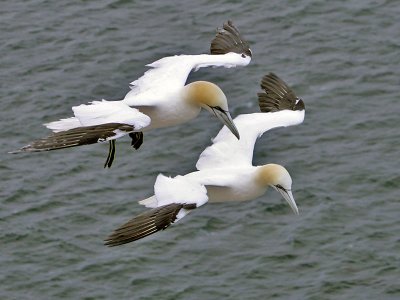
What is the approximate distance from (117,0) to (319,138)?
6.21m

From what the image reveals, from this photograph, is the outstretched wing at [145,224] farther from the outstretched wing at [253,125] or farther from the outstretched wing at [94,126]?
the outstretched wing at [253,125]

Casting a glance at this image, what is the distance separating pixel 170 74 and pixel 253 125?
1.19 meters

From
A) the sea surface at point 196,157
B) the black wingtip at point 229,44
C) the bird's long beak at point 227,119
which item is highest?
the black wingtip at point 229,44

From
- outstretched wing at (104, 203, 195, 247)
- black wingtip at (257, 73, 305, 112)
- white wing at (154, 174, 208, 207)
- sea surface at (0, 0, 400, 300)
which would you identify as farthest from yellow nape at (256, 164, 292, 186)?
sea surface at (0, 0, 400, 300)

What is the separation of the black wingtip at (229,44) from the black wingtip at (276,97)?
1.90 ft

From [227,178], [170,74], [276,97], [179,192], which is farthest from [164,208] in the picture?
[276,97]

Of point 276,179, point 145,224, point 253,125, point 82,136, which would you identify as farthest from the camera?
point 253,125

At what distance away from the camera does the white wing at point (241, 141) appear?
1816cm

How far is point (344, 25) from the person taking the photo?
30.0 meters

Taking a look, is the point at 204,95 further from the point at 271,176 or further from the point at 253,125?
the point at 253,125

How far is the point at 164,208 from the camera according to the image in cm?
1594

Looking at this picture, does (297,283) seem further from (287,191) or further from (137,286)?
(287,191)

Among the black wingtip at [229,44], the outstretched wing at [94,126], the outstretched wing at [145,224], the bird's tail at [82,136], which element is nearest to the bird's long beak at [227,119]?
the outstretched wing at [94,126]

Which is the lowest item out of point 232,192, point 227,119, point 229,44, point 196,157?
point 196,157
